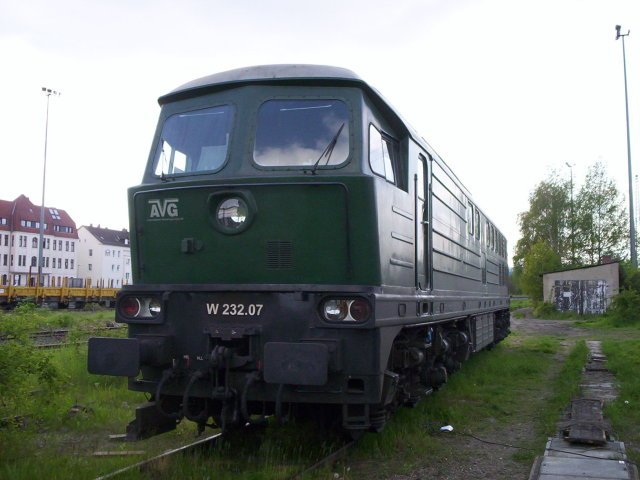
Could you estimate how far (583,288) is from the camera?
3322 centimetres

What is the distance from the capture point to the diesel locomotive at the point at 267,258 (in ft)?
16.6

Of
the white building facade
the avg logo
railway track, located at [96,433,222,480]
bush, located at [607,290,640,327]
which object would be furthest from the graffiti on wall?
the white building facade

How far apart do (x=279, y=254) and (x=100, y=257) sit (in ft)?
260

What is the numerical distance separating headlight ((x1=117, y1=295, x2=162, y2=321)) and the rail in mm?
29884

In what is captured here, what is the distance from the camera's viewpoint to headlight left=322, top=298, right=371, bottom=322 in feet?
16.4

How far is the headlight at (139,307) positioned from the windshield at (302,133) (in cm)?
150

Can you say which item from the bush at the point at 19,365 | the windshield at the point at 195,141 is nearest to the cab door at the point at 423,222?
the windshield at the point at 195,141

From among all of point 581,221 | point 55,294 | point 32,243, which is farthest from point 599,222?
point 32,243

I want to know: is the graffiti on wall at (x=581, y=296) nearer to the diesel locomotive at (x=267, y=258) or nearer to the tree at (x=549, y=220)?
the tree at (x=549, y=220)

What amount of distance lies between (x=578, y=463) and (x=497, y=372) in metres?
6.02

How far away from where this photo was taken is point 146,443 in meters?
6.34

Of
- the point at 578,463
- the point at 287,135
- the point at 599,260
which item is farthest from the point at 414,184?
the point at 599,260

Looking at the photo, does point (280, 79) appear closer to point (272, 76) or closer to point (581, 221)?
point (272, 76)

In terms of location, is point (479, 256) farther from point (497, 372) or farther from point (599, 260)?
Answer: point (599, 260)
